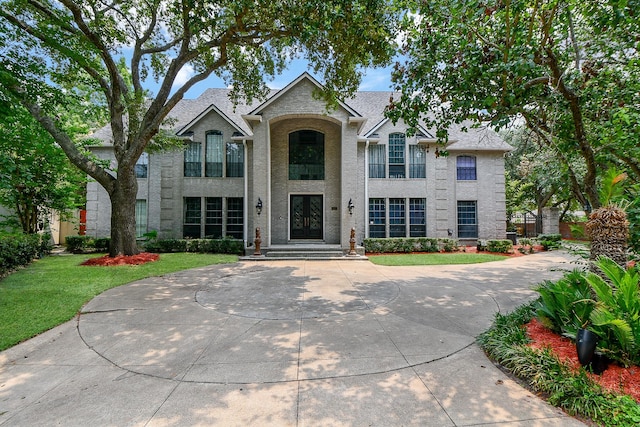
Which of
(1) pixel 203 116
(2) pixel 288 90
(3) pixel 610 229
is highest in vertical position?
(2) pixel 288 90

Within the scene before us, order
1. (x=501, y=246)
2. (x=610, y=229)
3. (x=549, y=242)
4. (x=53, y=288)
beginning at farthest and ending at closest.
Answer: (x=501, y=246) → (x=53, y=288) → (x=549, y=242) → (x=610, y=229)

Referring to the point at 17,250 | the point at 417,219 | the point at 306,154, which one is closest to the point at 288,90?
the point at 306,154

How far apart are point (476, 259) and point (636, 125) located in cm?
A: 830

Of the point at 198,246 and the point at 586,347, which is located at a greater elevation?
the point at 198,246

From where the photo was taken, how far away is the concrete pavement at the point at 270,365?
278cm

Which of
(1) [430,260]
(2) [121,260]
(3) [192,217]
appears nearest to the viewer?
(2) [121,260]

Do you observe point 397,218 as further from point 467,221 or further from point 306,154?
point 306,154

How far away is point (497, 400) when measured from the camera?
9.74 feet

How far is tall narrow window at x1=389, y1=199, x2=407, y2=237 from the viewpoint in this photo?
16.3 m

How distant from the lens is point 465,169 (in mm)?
16984

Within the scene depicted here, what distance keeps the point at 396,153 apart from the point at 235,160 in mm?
9442

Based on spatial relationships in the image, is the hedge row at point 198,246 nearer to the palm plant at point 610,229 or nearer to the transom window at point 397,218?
the transom window at point 397,218

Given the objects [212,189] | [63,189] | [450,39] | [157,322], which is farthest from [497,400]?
[63,189]

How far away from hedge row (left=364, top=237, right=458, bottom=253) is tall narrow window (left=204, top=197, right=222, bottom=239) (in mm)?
8362
